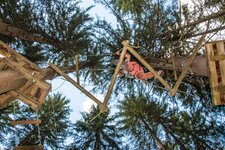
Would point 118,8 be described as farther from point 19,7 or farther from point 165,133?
point 165,133

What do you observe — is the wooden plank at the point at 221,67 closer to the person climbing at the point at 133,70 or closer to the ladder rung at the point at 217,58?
the ladder rung at the point at 217,58

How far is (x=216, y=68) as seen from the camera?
6.69 meters

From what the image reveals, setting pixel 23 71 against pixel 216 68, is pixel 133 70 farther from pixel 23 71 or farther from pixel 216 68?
pixel 23 71

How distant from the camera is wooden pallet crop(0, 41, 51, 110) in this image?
6039 millimetres

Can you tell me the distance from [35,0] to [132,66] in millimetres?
4866

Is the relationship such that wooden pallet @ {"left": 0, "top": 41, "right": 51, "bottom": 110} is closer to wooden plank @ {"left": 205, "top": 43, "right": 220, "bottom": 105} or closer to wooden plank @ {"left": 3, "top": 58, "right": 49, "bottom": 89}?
wooden plank @ {"left": 3, "top": 58, "right": 49, "bottom": 89}

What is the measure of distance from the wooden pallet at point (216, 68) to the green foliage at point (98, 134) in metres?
6.44

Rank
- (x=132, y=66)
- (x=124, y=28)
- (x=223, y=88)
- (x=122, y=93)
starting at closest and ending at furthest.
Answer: (x=223, y=88), (x=132, y=66), (x=124, y=28), (x=122, y=93)

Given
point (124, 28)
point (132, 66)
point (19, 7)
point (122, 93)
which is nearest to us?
point (132, 66)

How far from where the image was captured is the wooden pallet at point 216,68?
21.5 feet

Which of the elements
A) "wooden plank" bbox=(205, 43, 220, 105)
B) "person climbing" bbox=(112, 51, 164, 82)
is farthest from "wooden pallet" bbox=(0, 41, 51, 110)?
"wooden plank" bbox=(205, 43, 220, 105)

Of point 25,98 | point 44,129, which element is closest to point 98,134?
point 44,129

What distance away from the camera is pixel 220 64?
6602 mm

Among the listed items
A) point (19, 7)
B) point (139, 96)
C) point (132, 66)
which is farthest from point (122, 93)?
point (19, 7)
